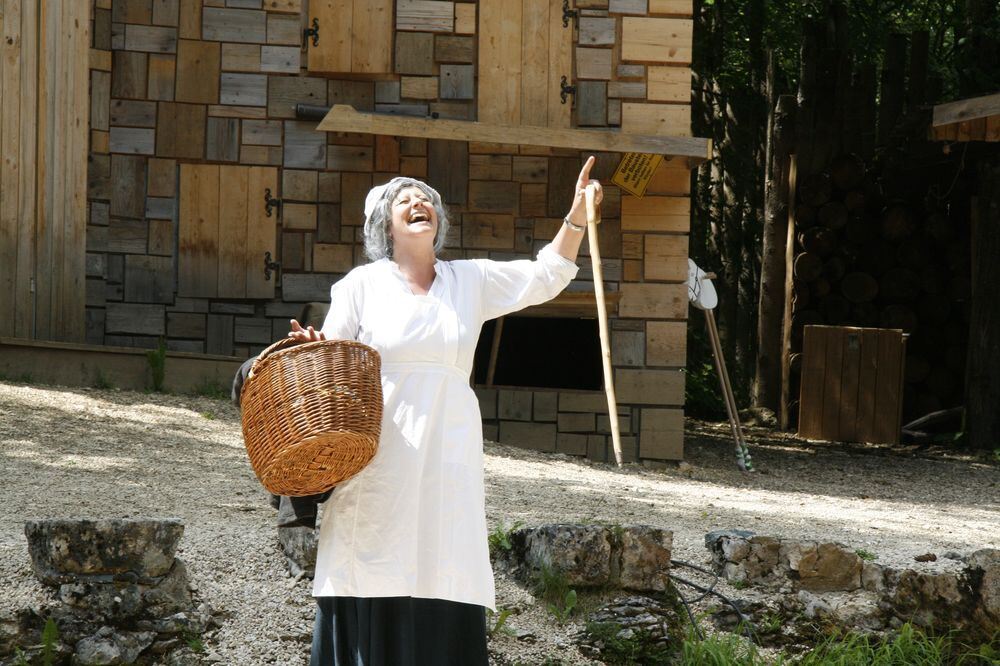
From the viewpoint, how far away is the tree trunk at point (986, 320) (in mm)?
10242

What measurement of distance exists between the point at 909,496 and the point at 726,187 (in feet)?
23.0

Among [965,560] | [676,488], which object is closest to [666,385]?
[676,488]

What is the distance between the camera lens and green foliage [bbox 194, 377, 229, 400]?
26.5 ft

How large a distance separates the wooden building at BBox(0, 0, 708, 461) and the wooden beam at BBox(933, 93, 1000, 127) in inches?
66.0

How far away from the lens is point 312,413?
3.05 meters

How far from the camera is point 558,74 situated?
8.59 m

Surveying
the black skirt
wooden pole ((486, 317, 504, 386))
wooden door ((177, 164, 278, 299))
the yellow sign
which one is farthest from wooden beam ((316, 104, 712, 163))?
the black skirt

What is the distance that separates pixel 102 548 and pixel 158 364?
399 centimetres

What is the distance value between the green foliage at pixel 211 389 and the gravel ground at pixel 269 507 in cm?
16

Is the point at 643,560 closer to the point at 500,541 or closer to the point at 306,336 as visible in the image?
the point at 500,541

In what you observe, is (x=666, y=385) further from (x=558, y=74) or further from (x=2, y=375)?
(x=2, y=375)

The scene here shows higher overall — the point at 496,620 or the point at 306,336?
the point at 306,336

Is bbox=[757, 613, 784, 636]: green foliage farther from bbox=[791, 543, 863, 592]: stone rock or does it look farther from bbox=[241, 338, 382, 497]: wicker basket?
bbox=[241, 338, 382, 497]: wicker basket

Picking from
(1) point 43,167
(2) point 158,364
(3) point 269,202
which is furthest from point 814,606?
(1) point 43,167
